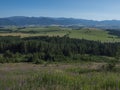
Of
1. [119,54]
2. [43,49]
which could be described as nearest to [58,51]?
[43,49]

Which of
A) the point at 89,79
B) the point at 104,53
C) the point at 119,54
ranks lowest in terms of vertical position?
the point at 104,53

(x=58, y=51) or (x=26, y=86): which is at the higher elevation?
(x=26, y=86)

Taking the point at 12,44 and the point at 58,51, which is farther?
the point at 12,44

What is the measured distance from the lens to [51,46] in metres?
101

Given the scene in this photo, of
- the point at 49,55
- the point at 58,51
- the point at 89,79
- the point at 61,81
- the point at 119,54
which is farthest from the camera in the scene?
the point at 58,51

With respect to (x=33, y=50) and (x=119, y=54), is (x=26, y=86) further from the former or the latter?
(x=33, y=50)

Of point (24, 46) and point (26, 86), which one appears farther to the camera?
point (24, 46)

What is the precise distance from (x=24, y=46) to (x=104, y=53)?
27000 mm

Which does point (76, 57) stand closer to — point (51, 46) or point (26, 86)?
point (51, 46)

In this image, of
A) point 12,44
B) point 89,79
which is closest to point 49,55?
point 12,44

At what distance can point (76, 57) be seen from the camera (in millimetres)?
86812

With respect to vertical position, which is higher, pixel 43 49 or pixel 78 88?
pixel 78 88

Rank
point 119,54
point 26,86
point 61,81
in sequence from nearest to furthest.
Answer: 1. point 26,86
2. point 61,81
3. point 119,54

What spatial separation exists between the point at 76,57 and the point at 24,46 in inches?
837
